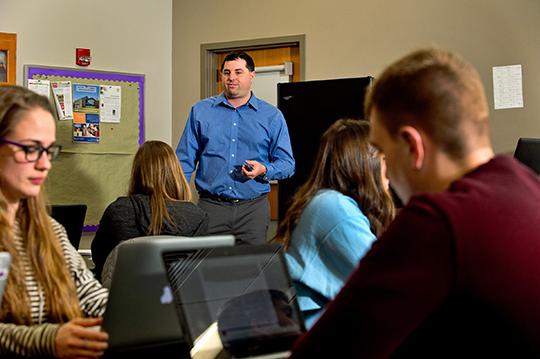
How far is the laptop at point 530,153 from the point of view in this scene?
3186 mm

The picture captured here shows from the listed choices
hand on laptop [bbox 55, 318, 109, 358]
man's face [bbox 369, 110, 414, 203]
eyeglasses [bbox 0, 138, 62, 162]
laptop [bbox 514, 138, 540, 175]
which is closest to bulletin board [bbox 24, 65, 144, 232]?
laptop [bbox 514, 138, 540, 175]

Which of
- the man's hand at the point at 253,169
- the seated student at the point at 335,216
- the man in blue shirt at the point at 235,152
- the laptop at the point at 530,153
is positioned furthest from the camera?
the man in blue shirt at the point at 235,152

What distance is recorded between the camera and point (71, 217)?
3.34m

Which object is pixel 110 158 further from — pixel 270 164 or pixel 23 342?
pixel 23 342

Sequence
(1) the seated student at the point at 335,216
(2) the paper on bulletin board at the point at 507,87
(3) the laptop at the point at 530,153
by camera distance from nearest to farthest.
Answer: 1. (1) the seated student at the point at 335,216
2. (3) the laptop at the point at 530,153
3. (2) the paper on bulletin board at the point at 507,87

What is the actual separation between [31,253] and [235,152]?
278 cm

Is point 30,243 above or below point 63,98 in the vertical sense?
below

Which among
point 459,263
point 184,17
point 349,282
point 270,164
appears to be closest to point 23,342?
point 349,282

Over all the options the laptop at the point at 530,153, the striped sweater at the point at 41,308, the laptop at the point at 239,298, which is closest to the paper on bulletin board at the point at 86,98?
the laptop at the point at 530,153

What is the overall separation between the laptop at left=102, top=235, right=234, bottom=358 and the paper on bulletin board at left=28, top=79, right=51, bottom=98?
13.0ft

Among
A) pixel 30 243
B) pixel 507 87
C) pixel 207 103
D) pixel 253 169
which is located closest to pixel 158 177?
pixel 253 169

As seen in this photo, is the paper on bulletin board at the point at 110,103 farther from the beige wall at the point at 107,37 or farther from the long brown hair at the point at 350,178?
the long brown hair at the point at 350,178

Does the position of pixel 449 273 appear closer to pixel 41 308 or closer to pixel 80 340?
pixel 80 340

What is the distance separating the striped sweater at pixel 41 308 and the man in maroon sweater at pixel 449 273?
27.4 inches
